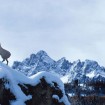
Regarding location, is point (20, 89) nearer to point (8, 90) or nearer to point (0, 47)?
point (8, 90)

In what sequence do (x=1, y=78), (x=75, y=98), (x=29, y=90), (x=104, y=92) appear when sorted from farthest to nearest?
(x=104, y=92) < (x=75, y=98) < (x=29, y=90) < (x=1, y=78)

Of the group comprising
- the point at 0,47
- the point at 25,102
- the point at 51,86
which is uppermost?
the point at 0,47

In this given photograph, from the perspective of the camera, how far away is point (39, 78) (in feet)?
105

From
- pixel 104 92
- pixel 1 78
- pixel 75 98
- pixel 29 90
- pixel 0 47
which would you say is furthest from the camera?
pixel 104 92

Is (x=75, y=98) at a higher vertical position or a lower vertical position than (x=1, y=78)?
higher

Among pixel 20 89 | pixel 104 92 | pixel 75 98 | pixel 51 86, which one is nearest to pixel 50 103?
pixel 51 86

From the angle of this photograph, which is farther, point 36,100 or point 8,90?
point 36,100

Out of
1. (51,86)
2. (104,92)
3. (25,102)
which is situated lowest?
(25,102)

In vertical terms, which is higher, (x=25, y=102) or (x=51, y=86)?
(x=51, y=86)

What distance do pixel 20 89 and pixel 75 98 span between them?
55146mm

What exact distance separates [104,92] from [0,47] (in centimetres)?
6831

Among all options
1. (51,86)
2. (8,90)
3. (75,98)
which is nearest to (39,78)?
(51,86)

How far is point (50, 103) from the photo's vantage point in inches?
1288

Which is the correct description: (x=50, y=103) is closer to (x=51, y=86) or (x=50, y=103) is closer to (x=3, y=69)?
(x=51, y=86)
